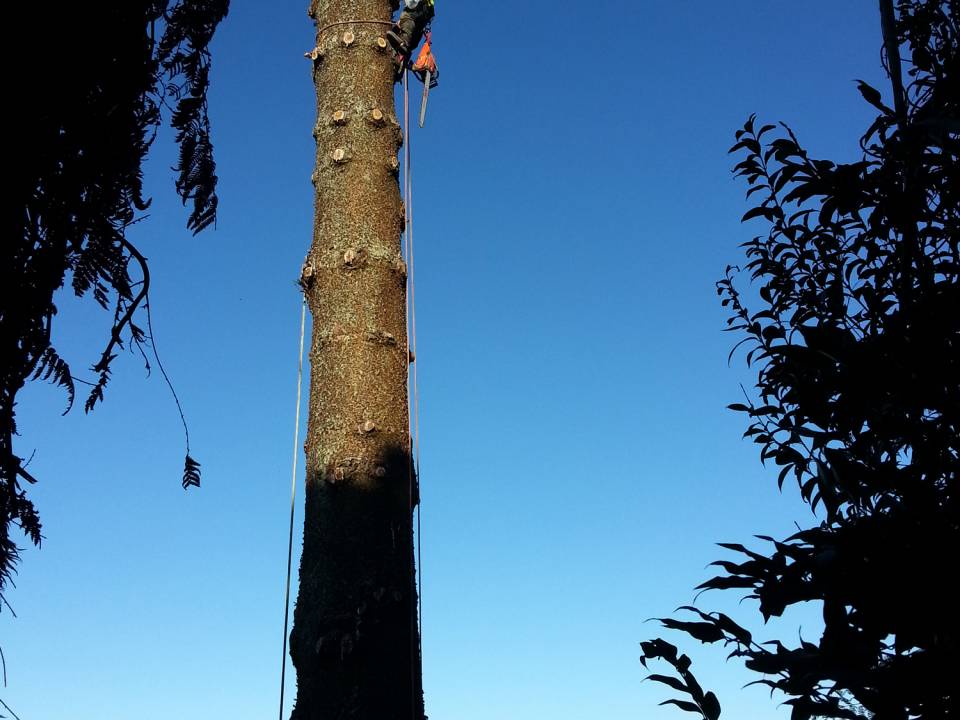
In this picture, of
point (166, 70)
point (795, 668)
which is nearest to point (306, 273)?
point (166, 70)

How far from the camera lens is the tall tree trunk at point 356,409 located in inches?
110

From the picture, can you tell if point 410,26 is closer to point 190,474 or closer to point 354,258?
point 354,258

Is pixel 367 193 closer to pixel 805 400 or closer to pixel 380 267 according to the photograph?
pixel 380 267

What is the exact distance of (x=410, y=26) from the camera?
3771 millimetres

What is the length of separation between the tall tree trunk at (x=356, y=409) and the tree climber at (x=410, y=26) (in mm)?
72

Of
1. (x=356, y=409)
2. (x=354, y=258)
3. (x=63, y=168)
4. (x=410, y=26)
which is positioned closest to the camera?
(x=63, y=168)

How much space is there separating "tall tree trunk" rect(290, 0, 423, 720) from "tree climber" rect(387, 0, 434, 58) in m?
0.07

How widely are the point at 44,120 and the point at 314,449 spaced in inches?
73.3

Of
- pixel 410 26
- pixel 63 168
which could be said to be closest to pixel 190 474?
pixel 63 168

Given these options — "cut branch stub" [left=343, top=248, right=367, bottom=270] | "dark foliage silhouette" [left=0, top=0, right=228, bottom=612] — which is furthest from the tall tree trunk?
"dark foliage silhouette" [left=0, top=0, right=228, bottom=612]

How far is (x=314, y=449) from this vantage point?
3.14m

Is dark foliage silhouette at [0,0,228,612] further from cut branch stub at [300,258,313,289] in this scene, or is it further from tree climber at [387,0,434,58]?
tree climber at [387,0,434,58]

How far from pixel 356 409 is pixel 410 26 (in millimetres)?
1706

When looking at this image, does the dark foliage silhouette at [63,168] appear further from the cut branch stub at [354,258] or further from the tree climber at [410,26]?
the tree climber at [410,26]
